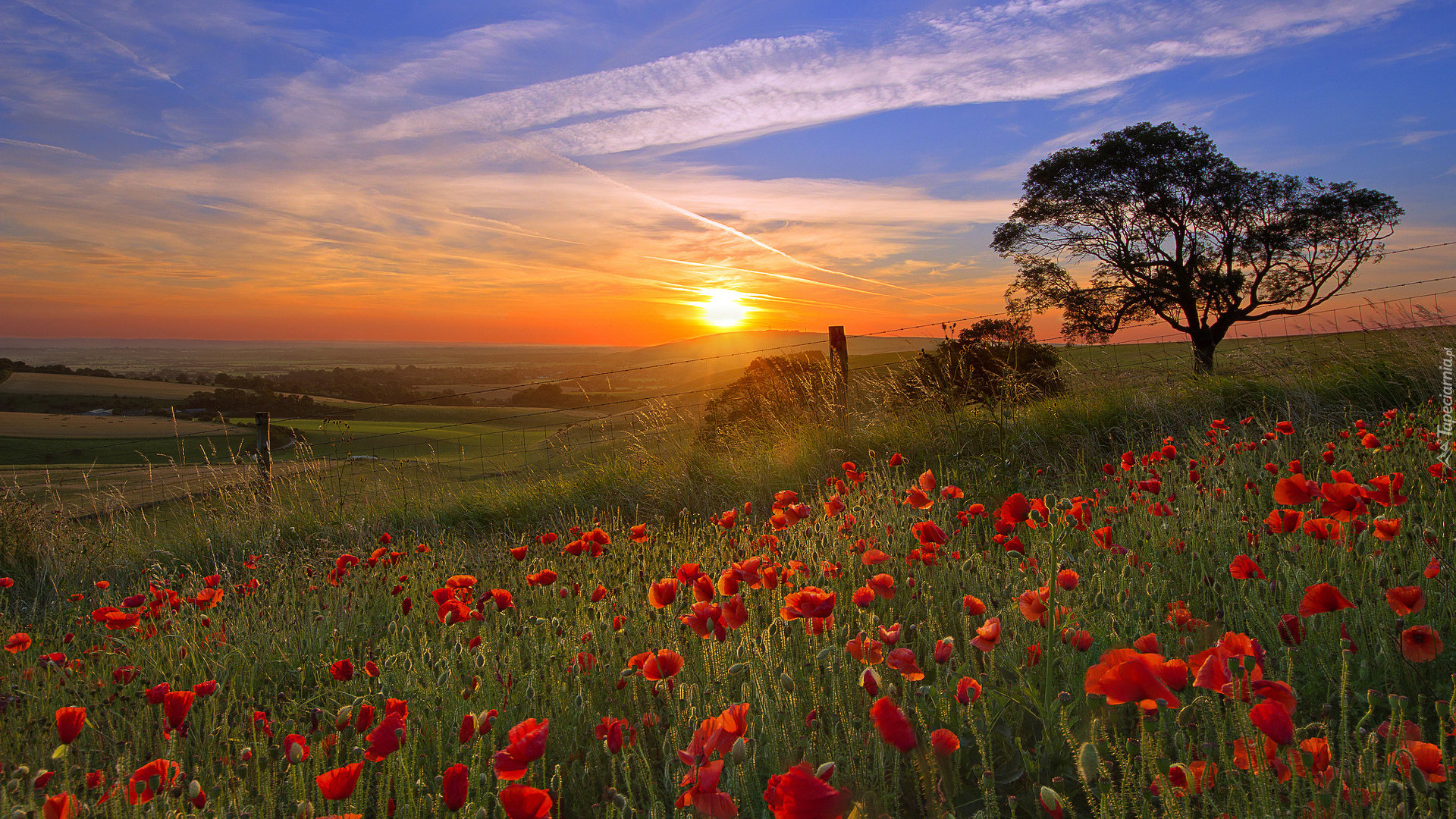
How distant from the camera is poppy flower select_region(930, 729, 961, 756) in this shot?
1214 mm

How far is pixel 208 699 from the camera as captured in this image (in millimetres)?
2420

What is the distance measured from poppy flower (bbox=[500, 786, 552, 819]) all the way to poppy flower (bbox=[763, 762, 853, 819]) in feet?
1.05

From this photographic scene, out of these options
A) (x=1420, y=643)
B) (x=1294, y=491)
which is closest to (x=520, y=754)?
(x=1420, y=643)

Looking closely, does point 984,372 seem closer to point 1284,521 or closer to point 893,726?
point 1284,521

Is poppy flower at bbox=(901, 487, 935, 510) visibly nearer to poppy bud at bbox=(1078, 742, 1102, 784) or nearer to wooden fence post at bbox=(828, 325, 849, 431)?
poppy bud at bbox=(1078, 742, 1102, 784)

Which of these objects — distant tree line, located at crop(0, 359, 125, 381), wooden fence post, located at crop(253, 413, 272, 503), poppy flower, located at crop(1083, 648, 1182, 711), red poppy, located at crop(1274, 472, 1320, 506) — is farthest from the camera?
distant tree line, located at crop(0, 359, 125, 381)

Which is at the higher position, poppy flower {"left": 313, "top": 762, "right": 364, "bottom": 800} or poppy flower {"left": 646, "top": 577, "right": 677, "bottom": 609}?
poppy flower {"left": 646, "top": 577, "right": 677, "bottom": 609}

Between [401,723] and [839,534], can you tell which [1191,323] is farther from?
[401,723]

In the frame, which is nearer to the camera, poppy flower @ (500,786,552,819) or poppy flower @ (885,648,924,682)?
poppy flower @ (500,786,552,819)

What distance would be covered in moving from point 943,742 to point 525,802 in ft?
2.17

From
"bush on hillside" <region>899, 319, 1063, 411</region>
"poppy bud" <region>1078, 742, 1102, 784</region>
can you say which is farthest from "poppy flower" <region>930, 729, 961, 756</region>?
"bush on hillside" <region>899, 319, 1063, 411</region>

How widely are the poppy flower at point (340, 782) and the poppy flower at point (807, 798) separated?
0.68 m

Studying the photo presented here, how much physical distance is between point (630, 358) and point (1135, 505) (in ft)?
214

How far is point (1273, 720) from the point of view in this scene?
1.07 meters
